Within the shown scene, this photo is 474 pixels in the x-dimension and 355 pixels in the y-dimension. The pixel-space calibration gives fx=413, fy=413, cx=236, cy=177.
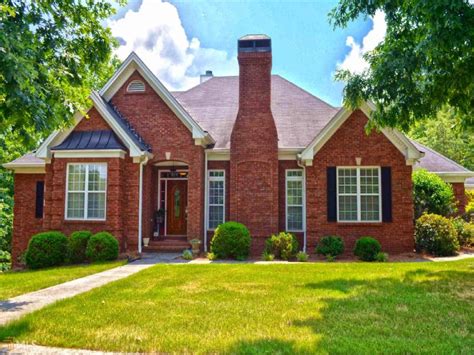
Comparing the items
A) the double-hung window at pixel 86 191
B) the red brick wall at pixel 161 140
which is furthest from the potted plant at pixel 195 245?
the double-hung window at pixel 86 191

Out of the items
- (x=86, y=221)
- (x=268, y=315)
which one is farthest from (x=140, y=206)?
(x=268, y=315)

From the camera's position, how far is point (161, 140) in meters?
16.1

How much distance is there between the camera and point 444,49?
7.50 metres

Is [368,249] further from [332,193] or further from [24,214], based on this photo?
[24,214]

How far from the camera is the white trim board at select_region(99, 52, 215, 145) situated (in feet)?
51.1

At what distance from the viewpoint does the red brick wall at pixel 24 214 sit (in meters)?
18.0

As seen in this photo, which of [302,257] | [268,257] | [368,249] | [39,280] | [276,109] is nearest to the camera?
[39,280]

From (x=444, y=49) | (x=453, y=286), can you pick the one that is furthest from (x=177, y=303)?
(x=444, y=49)

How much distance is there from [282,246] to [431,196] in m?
6.85

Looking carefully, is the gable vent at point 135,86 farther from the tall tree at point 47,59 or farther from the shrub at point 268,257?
the shrub at point 268,257

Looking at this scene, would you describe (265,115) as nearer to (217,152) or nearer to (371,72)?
(217,152)

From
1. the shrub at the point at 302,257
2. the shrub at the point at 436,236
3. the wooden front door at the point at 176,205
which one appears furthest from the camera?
the wooden front door at the point at 176,205

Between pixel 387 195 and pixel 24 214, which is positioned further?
pixel 24 214

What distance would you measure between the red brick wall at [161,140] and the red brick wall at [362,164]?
4172 millimetres
